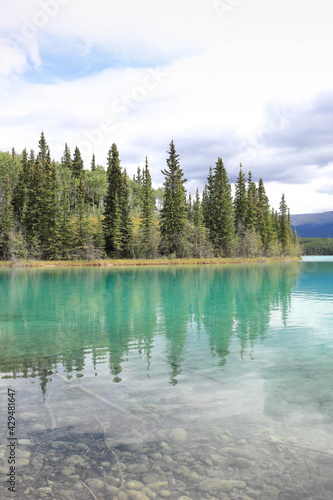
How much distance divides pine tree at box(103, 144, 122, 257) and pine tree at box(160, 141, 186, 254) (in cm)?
879

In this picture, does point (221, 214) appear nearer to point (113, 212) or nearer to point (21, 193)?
point (113, 212)

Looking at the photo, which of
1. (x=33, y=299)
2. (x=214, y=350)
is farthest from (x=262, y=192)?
(x=214, y=350)

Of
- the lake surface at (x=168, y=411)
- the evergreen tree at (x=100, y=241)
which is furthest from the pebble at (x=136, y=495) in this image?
the evergreen tree at (x=100, y=241)

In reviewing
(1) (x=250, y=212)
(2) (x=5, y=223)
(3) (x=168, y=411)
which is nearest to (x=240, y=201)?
(1) (x=250, y=212)

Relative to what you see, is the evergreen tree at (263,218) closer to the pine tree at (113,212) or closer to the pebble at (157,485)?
the pine tree at (113,212)

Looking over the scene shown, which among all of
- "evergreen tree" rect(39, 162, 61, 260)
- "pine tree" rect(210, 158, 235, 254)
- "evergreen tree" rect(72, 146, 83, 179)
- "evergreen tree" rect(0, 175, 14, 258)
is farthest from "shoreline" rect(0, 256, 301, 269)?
"evergreen tree" rect(72, 146, 83, 179)

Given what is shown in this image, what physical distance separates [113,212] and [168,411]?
222ft

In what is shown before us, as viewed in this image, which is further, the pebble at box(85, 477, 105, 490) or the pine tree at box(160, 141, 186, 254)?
the pine tree at box(160, 141, 186, 254)

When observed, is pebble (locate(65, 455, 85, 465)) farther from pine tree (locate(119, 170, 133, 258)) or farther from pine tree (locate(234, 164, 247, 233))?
pine tree (locate(234, 164, 247, 233))

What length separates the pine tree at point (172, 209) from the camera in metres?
73.9

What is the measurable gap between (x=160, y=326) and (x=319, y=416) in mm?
8445

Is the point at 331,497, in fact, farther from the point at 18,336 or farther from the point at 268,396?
the point at 18,336

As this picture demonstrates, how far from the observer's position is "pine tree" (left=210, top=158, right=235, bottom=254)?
83.1 m

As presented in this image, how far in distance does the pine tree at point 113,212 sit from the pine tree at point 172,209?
8.79 m
